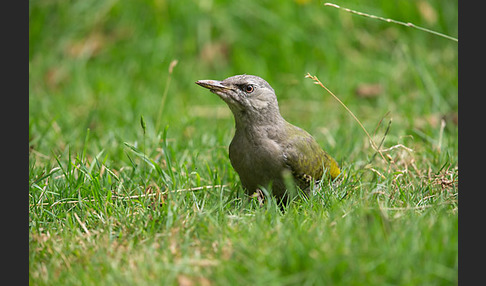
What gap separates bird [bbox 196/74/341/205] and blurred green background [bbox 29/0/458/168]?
225cm

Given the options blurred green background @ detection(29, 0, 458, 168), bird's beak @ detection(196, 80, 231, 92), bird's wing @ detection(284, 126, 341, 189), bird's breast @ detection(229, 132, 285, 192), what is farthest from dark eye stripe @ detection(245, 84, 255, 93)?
blurred green background @ detection(29, 0, 458, 168)

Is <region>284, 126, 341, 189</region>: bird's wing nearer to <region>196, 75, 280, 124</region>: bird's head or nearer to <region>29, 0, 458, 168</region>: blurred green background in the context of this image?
<region>196, 75, 280, 124</region>: bird's head

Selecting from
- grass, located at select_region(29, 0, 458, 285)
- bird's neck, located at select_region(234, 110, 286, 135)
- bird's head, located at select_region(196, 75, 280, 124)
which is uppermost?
bird's head, located at select_region(196, 75, 280, 124)

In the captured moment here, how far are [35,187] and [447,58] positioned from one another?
516 cm

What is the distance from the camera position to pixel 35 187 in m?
4.03

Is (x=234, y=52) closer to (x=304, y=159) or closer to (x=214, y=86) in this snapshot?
(x=214, y=86)

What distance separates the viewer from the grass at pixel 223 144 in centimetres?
298

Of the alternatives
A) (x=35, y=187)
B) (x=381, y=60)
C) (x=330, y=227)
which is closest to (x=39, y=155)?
(x=35, y=187)

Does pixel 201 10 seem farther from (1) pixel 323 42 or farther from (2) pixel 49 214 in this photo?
(2) pixel 49 214

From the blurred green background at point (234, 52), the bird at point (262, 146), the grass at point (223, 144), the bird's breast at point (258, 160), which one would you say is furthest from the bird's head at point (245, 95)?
the blurred green background at point (234, 52)

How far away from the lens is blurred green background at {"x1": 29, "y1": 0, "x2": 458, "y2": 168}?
274 inches

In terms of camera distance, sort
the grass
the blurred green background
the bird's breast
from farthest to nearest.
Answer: the blurred green background, the bird's breast, the grass

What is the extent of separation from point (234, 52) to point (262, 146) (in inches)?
138

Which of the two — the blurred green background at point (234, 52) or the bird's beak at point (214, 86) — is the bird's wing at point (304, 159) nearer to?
the bird's beak at point (214, 86)
